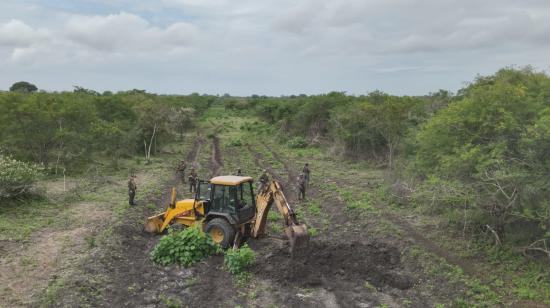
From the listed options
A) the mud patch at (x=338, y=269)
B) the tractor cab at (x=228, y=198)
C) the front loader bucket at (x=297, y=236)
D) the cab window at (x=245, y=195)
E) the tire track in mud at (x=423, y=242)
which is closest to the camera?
the mud patch at (x=338, y=269)

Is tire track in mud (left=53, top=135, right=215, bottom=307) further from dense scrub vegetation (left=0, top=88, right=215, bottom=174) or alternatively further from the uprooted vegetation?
dense scrub vegetation (left=0, top=88, right=215, bottom=174)

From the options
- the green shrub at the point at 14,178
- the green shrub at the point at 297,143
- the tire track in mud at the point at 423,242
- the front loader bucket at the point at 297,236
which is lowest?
the tire track in mud at the point at 423,242

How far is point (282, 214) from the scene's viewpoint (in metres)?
12.6

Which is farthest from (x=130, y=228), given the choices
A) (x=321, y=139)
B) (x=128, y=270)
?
(x=321, y=139)

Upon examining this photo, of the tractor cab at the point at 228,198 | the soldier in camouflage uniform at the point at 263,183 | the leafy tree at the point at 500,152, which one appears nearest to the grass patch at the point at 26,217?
the tractor cab at the point at 228,198

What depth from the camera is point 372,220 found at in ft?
53.0

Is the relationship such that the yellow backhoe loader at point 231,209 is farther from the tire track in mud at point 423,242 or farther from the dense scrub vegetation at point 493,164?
the dense scrub vegetation at point 493,164

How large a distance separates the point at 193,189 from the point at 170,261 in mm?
9410

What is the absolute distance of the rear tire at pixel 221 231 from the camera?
40.9 feet

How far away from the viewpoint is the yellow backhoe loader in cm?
1245

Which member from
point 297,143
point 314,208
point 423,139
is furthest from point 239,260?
point 297,143

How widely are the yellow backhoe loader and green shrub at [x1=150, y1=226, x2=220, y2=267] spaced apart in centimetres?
46

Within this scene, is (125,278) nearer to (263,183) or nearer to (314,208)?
(263,183)

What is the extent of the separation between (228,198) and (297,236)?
2477 mm
